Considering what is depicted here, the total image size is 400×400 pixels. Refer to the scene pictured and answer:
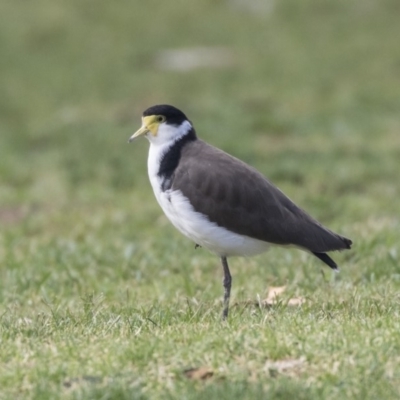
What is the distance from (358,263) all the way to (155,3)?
18992mm

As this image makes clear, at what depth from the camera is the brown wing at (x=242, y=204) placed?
646 cm

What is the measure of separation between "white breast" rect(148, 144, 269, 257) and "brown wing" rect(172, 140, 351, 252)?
0.04 m

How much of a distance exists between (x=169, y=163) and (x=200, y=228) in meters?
0.52

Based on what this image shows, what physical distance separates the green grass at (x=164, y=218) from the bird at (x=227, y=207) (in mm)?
438

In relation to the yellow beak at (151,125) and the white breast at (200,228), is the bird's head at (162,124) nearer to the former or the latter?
the yellow beak at (151,125)

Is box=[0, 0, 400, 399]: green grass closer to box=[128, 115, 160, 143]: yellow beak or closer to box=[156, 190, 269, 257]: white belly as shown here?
box=[156, 190, 269, 257]: white belly

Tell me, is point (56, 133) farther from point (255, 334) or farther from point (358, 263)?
point (255, 334)

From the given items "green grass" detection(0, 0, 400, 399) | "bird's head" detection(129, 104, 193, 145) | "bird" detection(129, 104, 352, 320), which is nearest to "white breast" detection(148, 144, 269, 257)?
"bird" detection(129, 104, 352, 320)

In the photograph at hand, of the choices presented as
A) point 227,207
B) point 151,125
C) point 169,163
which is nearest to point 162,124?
Answer: point 151,125

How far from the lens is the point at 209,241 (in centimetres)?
652

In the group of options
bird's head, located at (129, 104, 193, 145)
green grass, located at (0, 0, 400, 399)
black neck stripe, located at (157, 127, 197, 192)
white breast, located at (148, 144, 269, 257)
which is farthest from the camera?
bird's head, located at (129, 104, 193, 145)

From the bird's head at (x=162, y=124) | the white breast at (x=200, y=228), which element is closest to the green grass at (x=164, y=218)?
the white breast at (x=200, y=228)

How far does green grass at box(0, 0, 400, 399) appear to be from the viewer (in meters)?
5.02

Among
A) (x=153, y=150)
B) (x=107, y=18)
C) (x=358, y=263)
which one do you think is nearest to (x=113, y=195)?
(x=358, y=263)
